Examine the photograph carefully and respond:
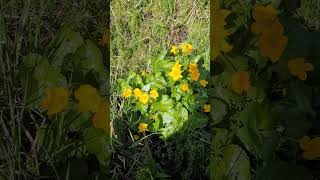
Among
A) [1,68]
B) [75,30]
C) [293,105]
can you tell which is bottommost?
[293,105]

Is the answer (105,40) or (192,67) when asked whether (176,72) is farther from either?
(105,40)

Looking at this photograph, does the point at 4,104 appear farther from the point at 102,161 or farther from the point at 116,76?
the point at 116,76

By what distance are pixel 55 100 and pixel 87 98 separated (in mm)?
99

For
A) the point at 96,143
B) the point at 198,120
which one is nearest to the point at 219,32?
Result: the point at 96,143

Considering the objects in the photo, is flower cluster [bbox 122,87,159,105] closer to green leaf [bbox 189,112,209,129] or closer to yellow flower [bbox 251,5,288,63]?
green leaf [bbox 189,112,209,129]

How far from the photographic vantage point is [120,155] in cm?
259

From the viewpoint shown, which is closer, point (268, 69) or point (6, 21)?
point (6, 21)

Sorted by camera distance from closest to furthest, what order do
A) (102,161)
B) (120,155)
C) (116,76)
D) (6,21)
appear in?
(6,21) → (102,161) → (120,155) → (116,76)

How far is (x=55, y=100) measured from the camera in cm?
171

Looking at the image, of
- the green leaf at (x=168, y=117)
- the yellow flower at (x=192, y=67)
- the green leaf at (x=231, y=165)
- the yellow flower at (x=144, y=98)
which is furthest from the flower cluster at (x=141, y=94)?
the green leaf at (x=231, y=165)

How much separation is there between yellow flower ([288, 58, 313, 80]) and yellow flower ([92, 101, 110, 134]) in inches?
24.3

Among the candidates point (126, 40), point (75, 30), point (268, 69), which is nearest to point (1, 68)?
point (75, 30)

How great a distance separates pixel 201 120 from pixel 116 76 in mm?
482

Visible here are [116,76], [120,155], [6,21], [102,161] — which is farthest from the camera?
[116,76]
